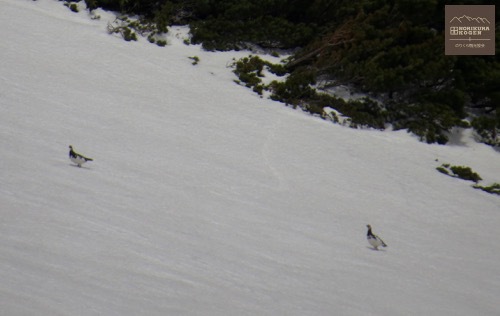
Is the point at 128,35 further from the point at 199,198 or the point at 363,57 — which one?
the point at 199,198

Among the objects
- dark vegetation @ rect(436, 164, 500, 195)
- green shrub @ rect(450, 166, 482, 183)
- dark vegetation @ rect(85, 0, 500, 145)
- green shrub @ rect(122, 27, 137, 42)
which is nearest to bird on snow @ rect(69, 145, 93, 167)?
dark vegetation @ rect(85, 0, 500, 145)

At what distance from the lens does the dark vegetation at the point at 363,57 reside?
76.6 feet

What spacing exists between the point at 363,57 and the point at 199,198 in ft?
46.5

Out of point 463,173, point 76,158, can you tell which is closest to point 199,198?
point 76,158

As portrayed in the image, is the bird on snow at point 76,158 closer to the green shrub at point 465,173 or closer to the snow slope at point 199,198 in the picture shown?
the snow slope at point 199,198

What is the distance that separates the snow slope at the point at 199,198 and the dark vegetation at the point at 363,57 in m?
0.92

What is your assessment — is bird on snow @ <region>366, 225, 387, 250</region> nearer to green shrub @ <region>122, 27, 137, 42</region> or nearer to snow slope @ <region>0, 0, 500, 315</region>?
snow slope @ <region>0, 0, 500, 315</region>

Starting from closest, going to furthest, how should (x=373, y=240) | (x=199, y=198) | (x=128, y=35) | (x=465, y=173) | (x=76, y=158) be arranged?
(x=76, y=158) < (x=373, y=240) < (x=199, y=198) < (x=465, y=173) < (x=128, y=35)

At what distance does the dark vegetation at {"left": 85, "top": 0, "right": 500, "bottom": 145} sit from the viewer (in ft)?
76.6

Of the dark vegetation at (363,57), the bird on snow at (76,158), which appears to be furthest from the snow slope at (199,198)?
the dark vegetation at (363,57)

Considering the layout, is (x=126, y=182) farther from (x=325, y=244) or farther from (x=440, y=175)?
(x=440, y=175)

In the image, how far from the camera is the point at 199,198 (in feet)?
42.1

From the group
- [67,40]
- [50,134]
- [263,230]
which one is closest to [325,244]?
[263,230]

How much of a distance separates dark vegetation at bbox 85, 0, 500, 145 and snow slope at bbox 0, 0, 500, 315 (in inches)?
36.1
